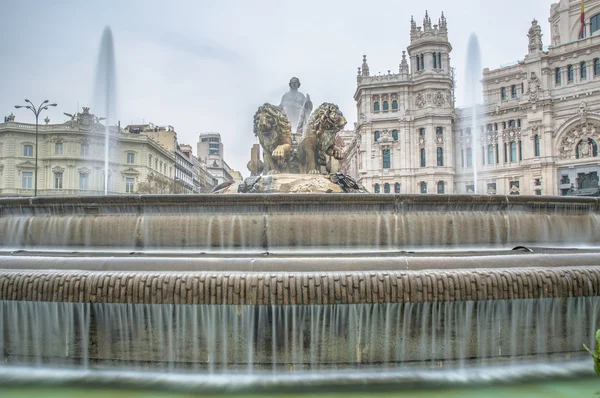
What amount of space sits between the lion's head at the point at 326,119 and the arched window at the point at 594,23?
67.3m

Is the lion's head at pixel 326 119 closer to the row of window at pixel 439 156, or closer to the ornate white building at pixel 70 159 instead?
the ornate white building at pixel 70 159

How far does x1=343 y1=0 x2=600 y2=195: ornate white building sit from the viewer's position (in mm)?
55656

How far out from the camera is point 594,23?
60.9m

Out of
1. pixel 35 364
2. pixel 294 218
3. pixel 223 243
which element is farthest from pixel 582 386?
pixel 35 364

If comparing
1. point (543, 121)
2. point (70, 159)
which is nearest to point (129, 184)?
point (70, 159)

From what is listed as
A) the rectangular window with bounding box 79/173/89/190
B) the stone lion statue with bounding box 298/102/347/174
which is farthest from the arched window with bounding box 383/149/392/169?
the stone lion statue with bounding box 298/102/347/174

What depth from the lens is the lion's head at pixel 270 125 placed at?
1137 centimetres

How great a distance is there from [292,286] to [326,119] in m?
7.74

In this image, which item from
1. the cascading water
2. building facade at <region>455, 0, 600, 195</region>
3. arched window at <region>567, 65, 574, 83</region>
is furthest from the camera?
arched window at <region>567, 65, 574, 83</region>

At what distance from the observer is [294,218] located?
624cm

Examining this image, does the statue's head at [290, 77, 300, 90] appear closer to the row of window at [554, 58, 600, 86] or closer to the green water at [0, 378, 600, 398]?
the green water at [0, 378, 600, 398]

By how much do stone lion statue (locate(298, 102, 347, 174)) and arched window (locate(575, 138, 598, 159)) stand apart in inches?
2165

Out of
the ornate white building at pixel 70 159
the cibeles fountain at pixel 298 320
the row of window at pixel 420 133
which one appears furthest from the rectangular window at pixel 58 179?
the cibeles fountain at pixel 298 320

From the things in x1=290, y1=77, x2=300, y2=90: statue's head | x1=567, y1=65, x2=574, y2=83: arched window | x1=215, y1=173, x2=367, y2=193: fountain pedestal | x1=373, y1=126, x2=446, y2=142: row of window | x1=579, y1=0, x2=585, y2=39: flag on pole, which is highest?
x1=579, y1=0, x2=585, y2=39: flag on pole
